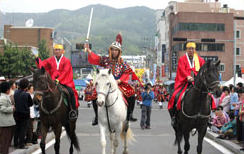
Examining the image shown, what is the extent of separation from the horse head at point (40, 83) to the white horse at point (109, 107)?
1.30 metres

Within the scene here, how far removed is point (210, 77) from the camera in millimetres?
10156

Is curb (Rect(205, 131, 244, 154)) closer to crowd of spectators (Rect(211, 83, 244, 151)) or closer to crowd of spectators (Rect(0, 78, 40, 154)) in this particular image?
crowd of spectators (Rect(211, 83, 244, 151))

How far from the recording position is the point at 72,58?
417 feet

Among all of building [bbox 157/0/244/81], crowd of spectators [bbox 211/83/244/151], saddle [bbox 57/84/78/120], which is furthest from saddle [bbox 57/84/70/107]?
building [bbox 157/0/244/81]

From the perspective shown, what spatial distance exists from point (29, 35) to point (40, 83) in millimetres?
99202

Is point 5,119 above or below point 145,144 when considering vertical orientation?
above

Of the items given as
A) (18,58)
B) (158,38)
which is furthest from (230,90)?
(158,38)

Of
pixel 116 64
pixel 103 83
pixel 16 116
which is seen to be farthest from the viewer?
pixel 16 116

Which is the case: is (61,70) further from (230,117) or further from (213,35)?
(213,35)

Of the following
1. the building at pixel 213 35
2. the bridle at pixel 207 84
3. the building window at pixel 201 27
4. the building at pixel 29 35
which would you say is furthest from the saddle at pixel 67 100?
the building at pixel 29 35

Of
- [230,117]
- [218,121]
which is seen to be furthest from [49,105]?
[230,117]

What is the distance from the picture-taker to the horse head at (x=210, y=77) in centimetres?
1003

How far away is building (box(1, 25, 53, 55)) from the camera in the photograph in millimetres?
105562

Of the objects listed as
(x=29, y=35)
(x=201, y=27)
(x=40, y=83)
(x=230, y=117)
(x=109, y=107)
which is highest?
(x=29, y=35)
